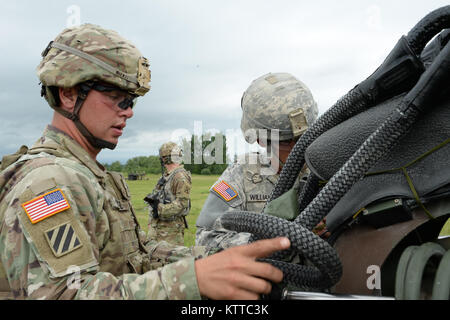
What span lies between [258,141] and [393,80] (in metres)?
1.81

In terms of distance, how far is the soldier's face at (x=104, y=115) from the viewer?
1.93m

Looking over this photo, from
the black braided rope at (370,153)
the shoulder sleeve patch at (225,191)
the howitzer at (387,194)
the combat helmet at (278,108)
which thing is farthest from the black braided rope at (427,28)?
the shoulder sleeve patch at (225,191)

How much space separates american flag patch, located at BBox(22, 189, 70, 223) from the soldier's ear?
0.71 meters

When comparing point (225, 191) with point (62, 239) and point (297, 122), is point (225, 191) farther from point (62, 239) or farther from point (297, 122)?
point (62, 239)

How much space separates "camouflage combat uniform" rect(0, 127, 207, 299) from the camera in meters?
1.30

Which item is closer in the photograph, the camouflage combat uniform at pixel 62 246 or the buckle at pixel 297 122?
the camouflage combat uniform at pixel 62 246

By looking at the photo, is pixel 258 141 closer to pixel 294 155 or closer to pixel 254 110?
pixel 254 110

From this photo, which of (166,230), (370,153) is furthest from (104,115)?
(166,230)

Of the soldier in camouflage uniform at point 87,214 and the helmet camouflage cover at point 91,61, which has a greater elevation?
the helmet camouflage cover at point 91,61

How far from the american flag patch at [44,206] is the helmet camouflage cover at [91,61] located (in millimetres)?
732

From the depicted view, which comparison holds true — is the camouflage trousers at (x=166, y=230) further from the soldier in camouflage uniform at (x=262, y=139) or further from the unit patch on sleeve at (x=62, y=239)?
the unit patch on sleeve at (x=62, y=239)

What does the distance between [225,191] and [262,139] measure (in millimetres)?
552

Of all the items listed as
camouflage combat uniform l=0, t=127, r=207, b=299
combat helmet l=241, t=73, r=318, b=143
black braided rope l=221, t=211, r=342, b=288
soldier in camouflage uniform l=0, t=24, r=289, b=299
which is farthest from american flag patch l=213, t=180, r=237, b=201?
black braided rope l=221, t=211, r=342, b=288

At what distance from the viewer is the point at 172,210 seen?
22.6 feet
